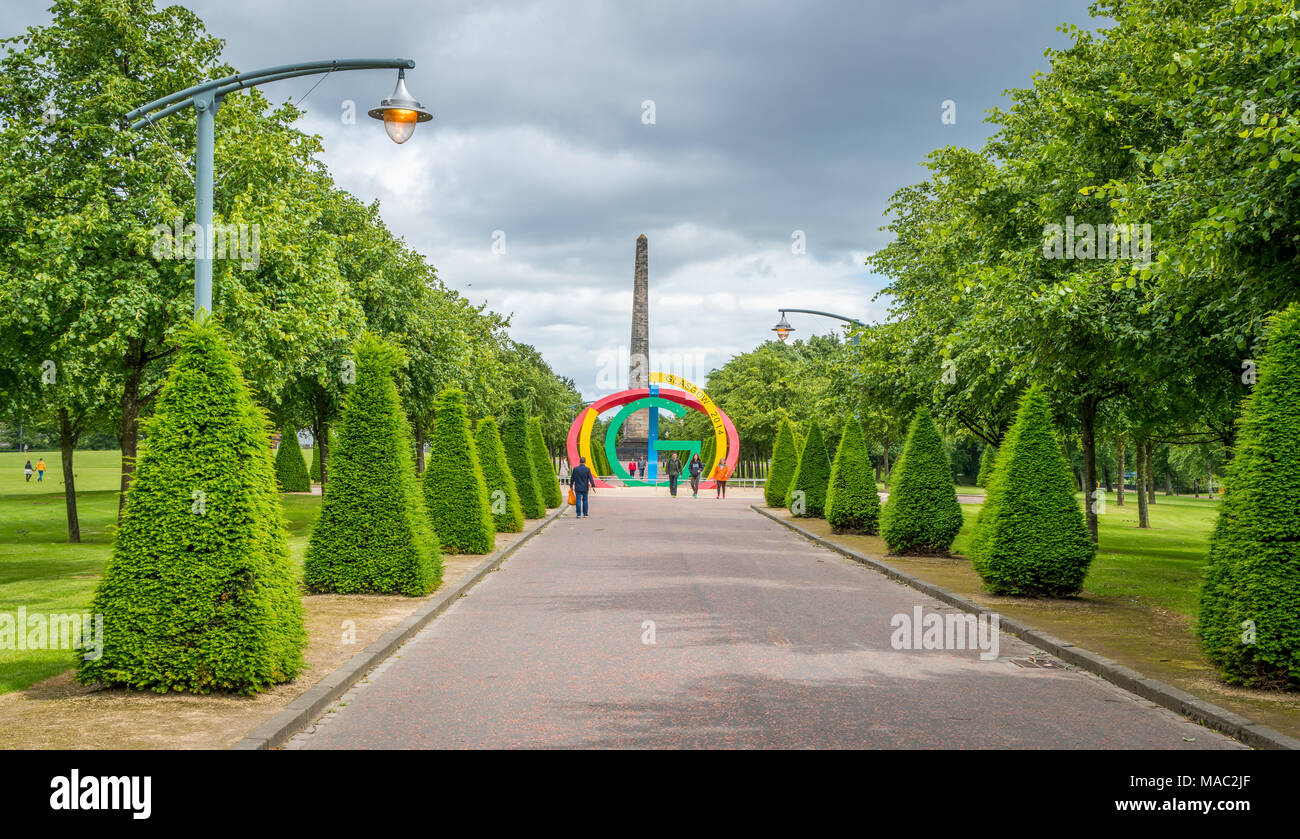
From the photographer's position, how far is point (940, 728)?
6.55 meters

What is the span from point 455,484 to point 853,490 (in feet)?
34.6

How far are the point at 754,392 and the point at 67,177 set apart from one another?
193ft

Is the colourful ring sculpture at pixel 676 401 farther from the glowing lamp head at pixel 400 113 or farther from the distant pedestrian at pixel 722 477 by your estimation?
the glowing lamp head at pixel 400 113

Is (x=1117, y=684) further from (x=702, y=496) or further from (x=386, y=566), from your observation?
(x=702, y=496)

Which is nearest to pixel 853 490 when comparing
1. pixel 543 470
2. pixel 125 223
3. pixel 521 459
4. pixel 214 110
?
pixel 521 459

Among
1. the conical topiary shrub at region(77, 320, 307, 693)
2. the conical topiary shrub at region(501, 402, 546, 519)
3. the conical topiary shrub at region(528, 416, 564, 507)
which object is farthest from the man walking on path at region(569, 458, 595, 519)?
the conical topiary shrub at region(77, 320, 307, 693)

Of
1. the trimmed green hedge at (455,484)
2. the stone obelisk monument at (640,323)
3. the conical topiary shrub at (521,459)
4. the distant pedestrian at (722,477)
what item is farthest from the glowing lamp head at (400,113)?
the stone obelisk monument at (640,323)

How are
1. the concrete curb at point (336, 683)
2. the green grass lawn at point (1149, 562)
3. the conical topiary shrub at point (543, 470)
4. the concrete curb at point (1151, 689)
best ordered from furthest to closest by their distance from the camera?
1. the conical topiary shrub at point (543, 470)
2. the green grass lawn at point (1149, 562)
3. the concrete curb at point (1151, 689)
4. the concrete curb at point (336, 683)

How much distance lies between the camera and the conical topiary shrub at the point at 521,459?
28875 mm

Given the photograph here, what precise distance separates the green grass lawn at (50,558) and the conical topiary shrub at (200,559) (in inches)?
13.5

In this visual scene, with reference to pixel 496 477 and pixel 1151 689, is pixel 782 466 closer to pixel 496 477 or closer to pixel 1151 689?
pixel 496 477

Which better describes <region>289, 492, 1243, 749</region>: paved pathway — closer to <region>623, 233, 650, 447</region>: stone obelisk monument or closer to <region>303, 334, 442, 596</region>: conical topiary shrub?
<region>303, 334, 442, 596</region>: conical topiary shrub

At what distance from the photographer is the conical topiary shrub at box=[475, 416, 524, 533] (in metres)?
23.3
